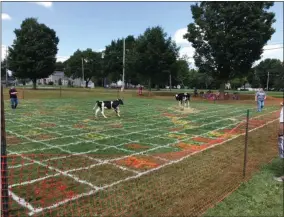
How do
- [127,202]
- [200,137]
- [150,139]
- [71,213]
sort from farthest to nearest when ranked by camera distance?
[200,137] → [150,139] → [127,202] → [71,213]

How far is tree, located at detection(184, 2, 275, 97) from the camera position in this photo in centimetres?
3162

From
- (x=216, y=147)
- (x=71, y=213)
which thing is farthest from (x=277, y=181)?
(x=71, y=213)

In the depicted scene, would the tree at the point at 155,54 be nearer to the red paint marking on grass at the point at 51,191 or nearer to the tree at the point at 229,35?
the tree at the point at 229,35

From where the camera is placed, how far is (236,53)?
32844mm

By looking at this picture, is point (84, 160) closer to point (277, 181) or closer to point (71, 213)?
point (71, 213)

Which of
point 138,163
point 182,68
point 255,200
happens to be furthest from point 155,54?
point 255,200

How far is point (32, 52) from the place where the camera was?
1933 inches

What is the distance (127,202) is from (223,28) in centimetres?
3230

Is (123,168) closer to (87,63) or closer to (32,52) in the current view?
(32,52)

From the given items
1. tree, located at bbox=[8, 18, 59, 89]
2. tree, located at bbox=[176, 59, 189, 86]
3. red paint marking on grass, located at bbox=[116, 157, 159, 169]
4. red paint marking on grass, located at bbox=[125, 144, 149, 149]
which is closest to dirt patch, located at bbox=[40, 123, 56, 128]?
red paint marking on grass, located at bbox=[125, 144, 149, 149]

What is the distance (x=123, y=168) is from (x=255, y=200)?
3.09m

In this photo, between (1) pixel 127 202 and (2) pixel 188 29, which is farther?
(2) pixel 188 29

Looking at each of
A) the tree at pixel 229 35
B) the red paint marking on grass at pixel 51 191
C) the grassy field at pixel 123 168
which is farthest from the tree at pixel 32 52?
the red paint marking on grass at pixel 51 191

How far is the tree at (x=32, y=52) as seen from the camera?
161 ft
